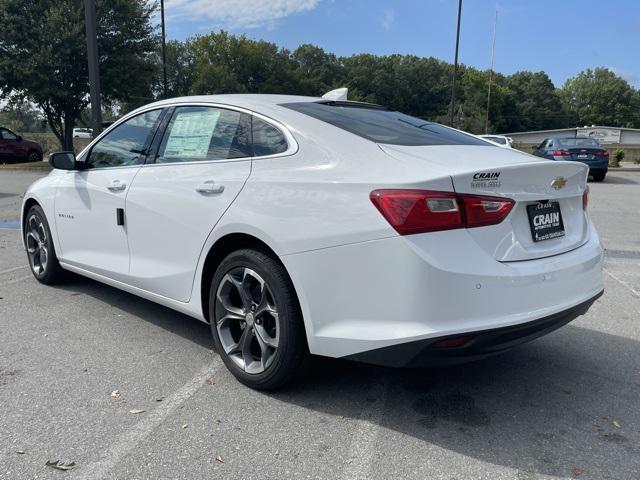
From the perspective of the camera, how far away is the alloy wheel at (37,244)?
204 inches

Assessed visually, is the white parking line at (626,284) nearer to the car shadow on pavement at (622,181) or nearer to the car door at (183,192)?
the car door at (183,192)

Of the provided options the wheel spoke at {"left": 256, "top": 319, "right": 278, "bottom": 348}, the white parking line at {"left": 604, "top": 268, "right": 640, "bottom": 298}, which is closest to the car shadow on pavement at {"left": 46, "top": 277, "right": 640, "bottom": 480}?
the wheel spoke at {"left": 256, "top": 319, "right": 278, "bottom": 348}

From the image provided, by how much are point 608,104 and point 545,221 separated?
125m

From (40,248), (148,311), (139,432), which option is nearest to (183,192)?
(139,432)

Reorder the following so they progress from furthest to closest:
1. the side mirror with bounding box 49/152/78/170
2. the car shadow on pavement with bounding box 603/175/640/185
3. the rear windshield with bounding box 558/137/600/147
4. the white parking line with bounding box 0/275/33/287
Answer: the car shadow on pavement with bounding box 603/175/640/185
the rear windshield with bounding box 558/137/600/147
the white parking line with bounding box 0/275/33/287
the side mirror with bounding box 49/152/78/170

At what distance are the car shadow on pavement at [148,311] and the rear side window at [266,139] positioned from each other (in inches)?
57.8

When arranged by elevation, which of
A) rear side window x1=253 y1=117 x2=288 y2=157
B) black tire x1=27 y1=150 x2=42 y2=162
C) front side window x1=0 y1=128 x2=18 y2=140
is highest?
rear side window x1=253 y1=117 x2=288 y2=157

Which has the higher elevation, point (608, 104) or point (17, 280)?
point (608, 104)

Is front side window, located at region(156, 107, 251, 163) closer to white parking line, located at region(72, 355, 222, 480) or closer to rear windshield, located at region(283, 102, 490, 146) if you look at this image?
rear windshield, located at region(283, 102, 490, 146)

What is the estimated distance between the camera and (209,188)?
10.9 ft

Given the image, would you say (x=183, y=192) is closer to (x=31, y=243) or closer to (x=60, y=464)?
(x=60, y=464)

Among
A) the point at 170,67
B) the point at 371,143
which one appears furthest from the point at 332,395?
the point at 170,67

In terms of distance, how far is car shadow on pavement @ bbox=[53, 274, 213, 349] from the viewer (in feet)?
13.6

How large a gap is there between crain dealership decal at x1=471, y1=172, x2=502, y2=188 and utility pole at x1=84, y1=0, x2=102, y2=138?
28.9ft
